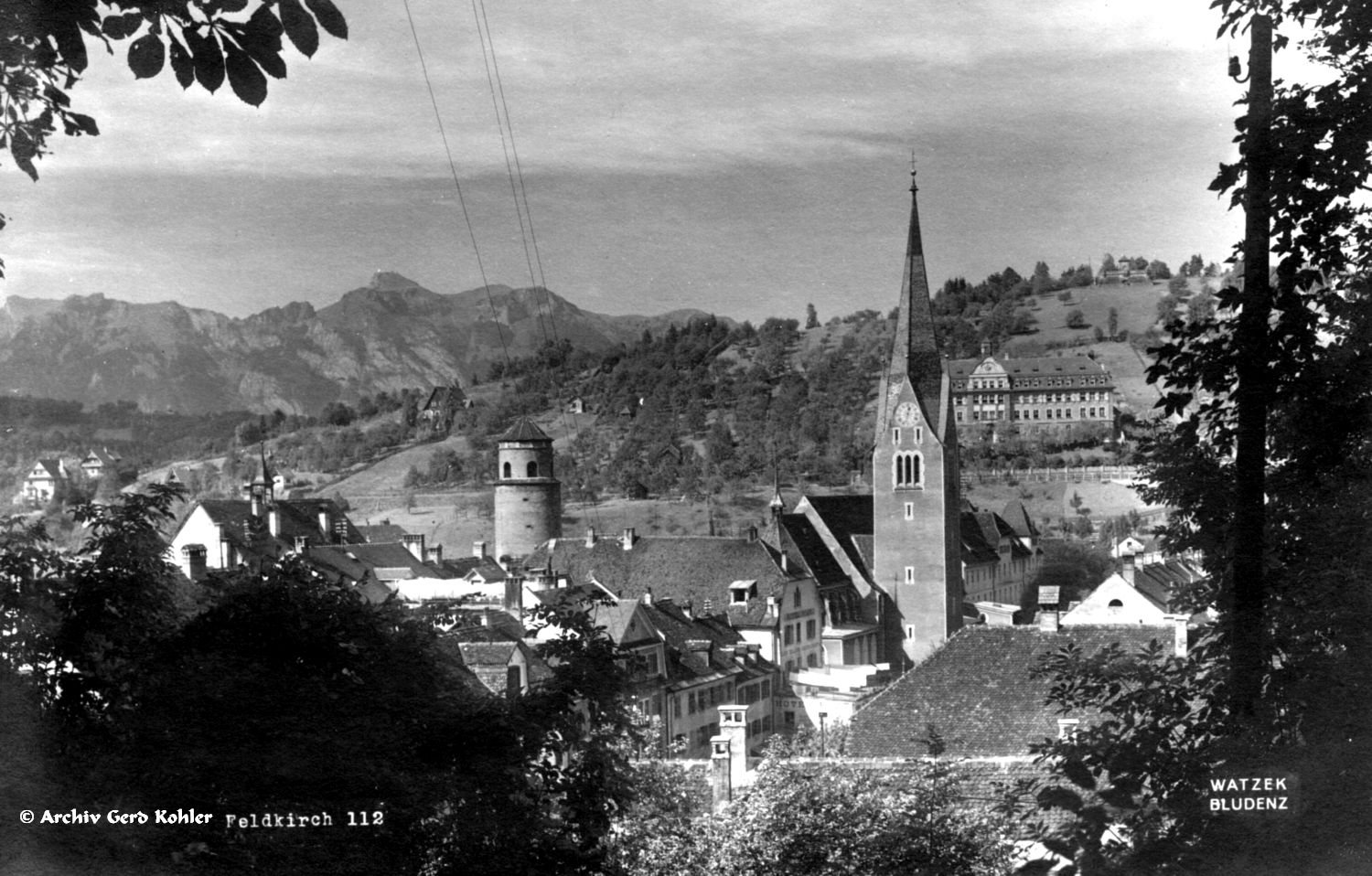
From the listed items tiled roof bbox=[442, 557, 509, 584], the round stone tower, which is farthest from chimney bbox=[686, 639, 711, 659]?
tiled roof bbox=[442, 557, 509, 584]

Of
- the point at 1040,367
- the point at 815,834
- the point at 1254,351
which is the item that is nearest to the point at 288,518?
the point at 815,834

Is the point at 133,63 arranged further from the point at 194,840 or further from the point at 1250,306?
the point at 1250,306

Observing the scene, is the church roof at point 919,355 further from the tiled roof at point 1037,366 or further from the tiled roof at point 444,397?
the tiled roof at point 444,397

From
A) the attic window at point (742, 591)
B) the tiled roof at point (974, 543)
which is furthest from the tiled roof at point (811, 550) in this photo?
the tiled roof at point (974, 543)

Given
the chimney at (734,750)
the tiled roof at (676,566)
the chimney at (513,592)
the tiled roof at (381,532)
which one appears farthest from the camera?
the tiled roof at (676,566)

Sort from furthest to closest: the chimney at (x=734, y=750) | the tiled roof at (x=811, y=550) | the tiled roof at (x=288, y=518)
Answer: the tiled roof at (x=811, y=550)
the chimney at (x=734, y=750)
the tiled roof at (x=288, y=518)

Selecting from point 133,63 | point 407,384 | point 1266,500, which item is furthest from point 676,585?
point 133,63

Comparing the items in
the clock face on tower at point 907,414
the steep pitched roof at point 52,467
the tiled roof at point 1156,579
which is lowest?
the tiled roof at point 1156,579
